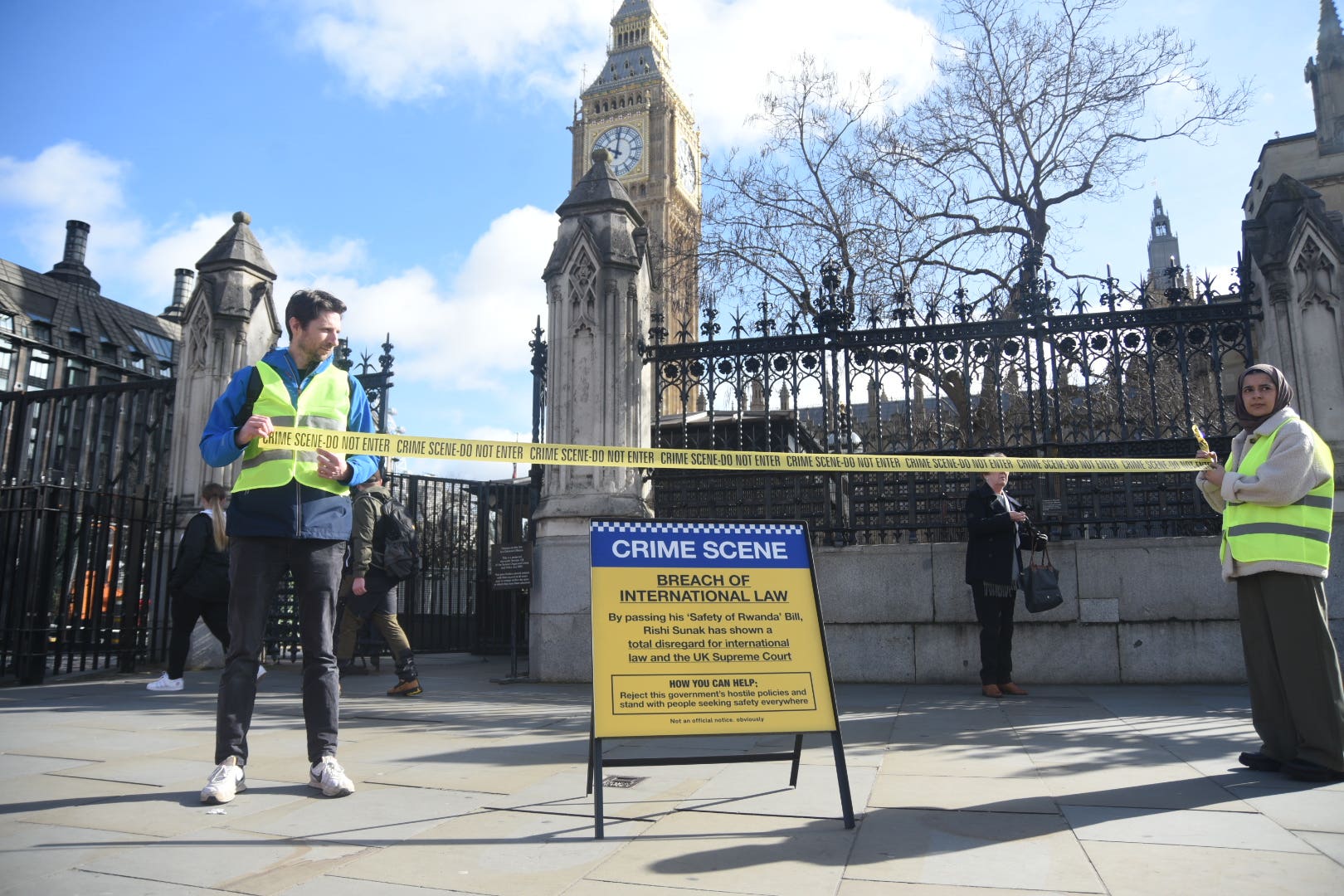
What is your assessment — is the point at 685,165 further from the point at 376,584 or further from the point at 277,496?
the point at 277,496

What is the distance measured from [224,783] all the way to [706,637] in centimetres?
206

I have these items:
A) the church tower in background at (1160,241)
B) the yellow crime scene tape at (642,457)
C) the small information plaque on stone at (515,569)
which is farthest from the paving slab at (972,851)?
the church tower in background at (1160,241)

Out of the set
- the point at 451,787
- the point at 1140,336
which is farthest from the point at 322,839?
the point at 1140,336

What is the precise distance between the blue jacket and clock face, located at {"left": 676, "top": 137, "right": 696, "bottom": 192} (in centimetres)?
8292

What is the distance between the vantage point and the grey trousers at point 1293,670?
401 cm

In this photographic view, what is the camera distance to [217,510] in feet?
27.7

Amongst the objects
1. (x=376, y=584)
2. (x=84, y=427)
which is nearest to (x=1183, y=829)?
(x=376, y=584)

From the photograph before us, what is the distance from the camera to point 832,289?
9.25 metres

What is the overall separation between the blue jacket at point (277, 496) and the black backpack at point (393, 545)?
4.10 meters

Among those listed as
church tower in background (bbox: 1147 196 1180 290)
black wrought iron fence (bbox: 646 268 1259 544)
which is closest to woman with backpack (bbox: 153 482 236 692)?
black wrought iron fence (bbox: 646 268 1259 544)

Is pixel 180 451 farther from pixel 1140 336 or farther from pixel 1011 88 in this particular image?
pixel 1011 88

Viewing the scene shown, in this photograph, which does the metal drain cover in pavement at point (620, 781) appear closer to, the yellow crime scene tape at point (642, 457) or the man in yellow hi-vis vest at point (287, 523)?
the man in yellow hi-vis vest at point (287, 523)

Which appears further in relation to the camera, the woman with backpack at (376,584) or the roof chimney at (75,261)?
the roof chimney at (75,261)

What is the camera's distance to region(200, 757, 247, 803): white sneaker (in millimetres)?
3633
